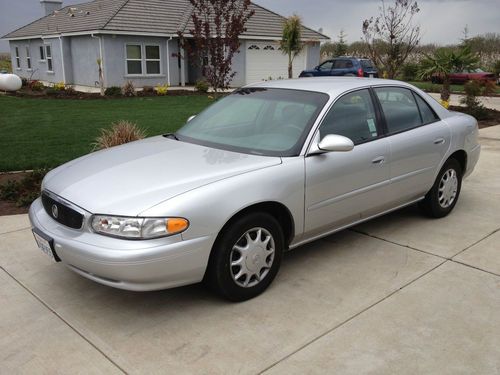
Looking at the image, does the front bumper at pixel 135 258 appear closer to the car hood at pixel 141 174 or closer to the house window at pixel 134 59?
the car hood at pixel 141 174

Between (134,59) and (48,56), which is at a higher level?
(48,56)

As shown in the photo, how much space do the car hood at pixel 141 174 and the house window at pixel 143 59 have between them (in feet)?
62.2

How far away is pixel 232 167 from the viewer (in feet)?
11.6

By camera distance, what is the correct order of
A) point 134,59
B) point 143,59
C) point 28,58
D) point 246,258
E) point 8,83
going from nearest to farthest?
point 246,258 < point 8,83 < point 134,59 < point 143,59 < point 28,58

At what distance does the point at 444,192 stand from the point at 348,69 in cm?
1814

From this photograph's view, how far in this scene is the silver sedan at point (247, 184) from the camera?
3.10 m

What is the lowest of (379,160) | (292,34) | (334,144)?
(379,160)

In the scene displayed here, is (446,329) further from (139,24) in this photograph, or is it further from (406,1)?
(139,24)

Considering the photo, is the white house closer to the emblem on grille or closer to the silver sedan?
the silver sedan

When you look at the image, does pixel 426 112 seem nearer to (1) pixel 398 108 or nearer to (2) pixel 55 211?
(1) pixel 398 108

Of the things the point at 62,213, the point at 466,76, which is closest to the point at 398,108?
the point at 62,213

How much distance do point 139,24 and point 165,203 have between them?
67.5 ft

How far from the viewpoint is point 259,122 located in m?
4.31

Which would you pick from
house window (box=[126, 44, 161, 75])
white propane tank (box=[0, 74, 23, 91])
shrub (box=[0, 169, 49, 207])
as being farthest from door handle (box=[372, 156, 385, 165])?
house window (box=[126, 44, 161, 75])
